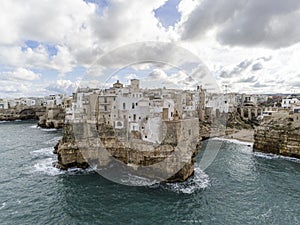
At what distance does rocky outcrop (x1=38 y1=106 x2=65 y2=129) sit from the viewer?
7188 cm

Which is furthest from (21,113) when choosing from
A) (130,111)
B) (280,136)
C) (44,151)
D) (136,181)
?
(280,136)

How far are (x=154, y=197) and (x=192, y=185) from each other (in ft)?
16.2

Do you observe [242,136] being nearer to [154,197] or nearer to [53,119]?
[154,197]

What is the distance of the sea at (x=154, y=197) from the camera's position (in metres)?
19.4

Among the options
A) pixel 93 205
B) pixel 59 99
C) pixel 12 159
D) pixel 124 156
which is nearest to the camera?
pixel 93 205

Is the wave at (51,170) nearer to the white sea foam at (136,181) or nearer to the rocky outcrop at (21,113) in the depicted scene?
the white sea foam at (136,181)

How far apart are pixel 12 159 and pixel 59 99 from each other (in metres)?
64.5

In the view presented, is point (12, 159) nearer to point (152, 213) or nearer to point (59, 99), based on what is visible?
point (152, 213)

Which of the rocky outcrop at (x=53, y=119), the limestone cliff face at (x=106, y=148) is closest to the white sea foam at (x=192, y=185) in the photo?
the limestone cliff face at (x=106, y=148)

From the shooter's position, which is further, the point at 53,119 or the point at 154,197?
the point at 53,119

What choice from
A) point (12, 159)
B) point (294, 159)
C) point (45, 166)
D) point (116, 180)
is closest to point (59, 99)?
point (12, 159)

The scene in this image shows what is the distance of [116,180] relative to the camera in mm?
26703

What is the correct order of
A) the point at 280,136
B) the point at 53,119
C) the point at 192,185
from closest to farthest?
the point at 192,185 < the point at 280,136 < the point at 53,119

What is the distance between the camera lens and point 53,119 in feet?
245
